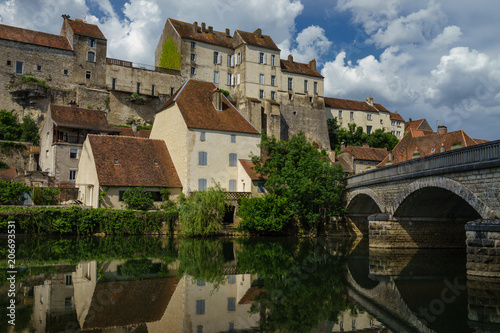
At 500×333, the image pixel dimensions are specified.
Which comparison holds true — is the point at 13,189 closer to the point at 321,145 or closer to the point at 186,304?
the point at 186,304

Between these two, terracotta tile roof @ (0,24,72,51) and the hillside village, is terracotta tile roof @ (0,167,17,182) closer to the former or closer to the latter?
the hillside village

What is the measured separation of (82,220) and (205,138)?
447 inches

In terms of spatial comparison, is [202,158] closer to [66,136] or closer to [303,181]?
[303,181]

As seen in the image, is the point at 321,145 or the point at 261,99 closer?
the point at 261,99

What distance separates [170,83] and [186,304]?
48999mm

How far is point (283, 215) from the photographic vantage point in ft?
105

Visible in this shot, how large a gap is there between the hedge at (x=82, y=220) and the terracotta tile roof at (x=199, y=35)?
33.8m

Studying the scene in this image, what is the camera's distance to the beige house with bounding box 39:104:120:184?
40.1 metres

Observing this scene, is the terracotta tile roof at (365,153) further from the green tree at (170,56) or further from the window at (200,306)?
the window at (200,306)

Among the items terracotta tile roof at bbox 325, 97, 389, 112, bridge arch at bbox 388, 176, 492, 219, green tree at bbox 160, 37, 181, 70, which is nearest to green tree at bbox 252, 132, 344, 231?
bridge arch at bbox 388, 176, 492, 219

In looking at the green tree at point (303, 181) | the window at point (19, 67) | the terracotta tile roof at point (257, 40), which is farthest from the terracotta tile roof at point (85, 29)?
the green tree at point (303, 181)

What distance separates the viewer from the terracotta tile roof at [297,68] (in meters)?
63.7

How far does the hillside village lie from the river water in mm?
13462

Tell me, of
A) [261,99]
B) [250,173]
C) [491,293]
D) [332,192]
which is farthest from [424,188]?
[261,99]
